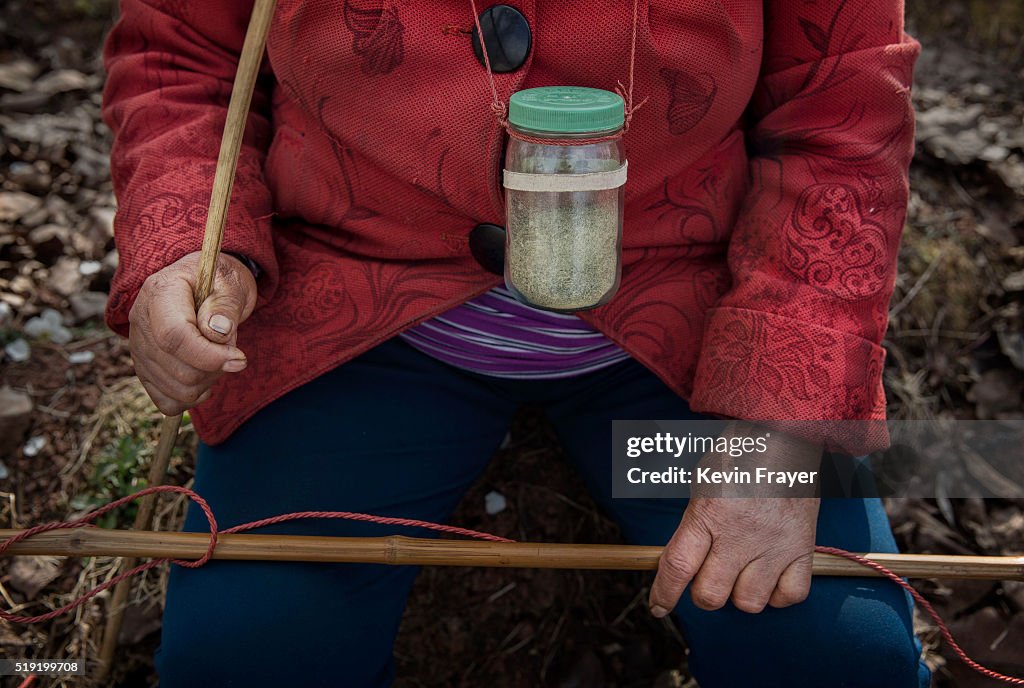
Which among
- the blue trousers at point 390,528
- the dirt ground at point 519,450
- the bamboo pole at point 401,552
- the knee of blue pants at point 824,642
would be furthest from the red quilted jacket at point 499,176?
the dirt ground at point 519,450

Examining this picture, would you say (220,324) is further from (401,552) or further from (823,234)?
(823,234)

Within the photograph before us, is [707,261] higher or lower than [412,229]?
lower

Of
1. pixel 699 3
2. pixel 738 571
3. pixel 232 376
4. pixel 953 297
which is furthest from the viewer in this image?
pixel 953 297

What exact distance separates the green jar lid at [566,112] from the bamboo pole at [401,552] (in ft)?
2.35

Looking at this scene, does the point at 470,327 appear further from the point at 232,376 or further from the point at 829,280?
the point at 829,280

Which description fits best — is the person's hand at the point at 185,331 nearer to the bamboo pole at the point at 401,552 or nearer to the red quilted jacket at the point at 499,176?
the red quilted jacket at the point at 499,176

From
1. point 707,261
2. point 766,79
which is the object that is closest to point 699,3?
point 766,79

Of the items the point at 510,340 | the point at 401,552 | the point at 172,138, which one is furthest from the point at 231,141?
the point at 401,552

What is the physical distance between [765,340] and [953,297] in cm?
125

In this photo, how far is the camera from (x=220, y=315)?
4.02 ft

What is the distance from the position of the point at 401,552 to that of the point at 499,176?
0.63m

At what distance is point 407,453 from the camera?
5.13ft

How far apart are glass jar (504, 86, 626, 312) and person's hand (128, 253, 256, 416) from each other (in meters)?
0.41

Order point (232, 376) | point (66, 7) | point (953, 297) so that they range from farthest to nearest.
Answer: point (66, 7) → point (953, 297) → point (232, 376)
